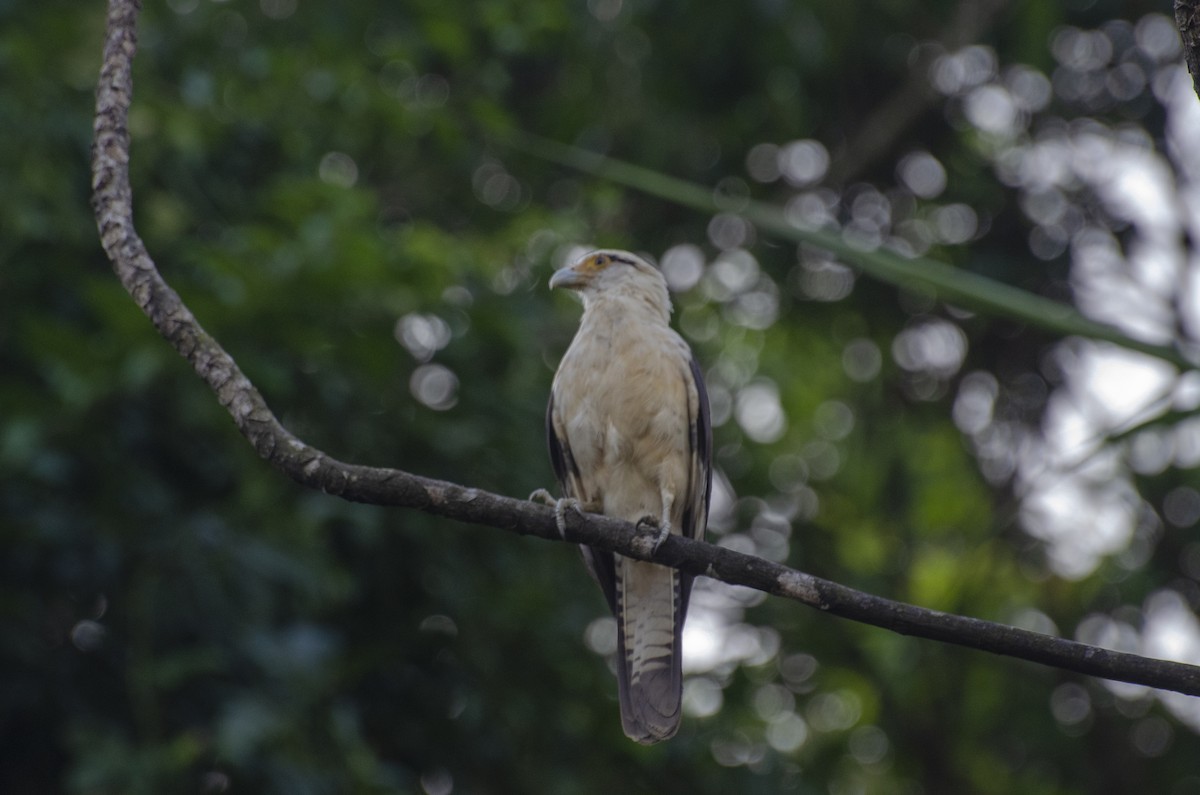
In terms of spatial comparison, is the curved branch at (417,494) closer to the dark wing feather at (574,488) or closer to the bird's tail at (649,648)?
the bird's tail at (649,648)

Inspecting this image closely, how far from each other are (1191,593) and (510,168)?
4.95 m

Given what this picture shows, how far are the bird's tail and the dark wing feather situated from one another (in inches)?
1.9

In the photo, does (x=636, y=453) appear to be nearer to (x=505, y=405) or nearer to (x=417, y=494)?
(x=505, y=405)

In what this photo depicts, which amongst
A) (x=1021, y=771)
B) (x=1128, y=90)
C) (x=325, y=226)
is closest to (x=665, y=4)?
(x=325, y=226)

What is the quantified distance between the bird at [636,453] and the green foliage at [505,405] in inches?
26.4

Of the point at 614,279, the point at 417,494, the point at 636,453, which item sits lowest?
the point at 636,453

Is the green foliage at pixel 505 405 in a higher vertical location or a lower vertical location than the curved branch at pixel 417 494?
lower

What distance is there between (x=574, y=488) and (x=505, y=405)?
69cm

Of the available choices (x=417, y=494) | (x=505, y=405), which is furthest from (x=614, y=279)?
(x=417, y=494)

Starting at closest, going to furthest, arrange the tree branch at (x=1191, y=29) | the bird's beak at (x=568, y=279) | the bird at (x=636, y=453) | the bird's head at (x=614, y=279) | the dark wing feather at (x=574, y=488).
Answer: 1. the tree branch at (x=1191, y=29)
2. the bird at (x=636, y=453)
3. the dark wing feather at (x=574, y=488)
4. the bird's head at (x=614, y=279)
5. the bird's beak at (x=568, y=279)

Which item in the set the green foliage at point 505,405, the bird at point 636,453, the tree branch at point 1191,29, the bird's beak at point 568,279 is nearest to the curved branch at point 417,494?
the green foliage at point 505,405

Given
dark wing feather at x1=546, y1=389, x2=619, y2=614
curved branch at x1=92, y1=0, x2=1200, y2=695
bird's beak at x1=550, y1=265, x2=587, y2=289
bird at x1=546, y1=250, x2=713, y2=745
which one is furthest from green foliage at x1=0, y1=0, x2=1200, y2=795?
curved branch at x1=92, y1=0, x2=1200, y2=695

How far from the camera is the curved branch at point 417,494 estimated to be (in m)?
2.56

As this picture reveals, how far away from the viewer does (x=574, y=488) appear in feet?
16.3
